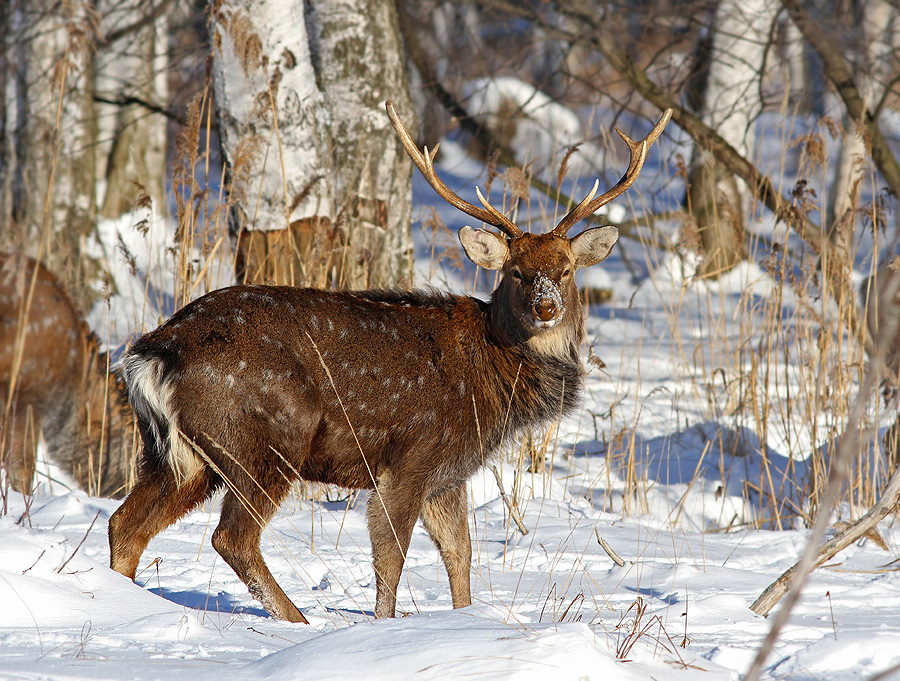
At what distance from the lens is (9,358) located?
5.61 m

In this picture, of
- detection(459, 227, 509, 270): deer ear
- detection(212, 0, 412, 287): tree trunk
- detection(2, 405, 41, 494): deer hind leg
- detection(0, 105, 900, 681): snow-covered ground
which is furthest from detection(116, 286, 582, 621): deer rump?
detection(2, 405, 41, 494): deer hind leg

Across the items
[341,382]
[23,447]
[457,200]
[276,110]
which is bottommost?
[23,447]

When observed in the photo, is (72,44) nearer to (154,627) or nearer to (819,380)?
(154,627)

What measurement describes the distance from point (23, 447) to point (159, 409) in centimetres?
284

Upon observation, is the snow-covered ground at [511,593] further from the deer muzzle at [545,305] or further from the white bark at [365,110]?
the white bark at [365,110]

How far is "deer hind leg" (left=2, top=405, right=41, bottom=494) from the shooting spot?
17.6ft

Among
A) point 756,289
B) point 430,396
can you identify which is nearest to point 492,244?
point 430,396

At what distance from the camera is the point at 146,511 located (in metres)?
3.42

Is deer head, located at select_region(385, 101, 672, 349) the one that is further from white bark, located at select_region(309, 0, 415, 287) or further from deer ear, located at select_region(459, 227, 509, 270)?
white bark, located at select_region(309, 0, 415, 287)

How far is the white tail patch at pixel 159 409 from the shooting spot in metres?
3.25

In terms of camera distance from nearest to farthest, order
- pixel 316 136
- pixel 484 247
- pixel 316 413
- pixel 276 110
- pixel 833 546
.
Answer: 1. pixel 833 546
2. pixel 316 413
3. pixel 484 247
4. pixel 276 110
5. pixel 316 136

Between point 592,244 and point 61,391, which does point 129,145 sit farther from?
point 592,244

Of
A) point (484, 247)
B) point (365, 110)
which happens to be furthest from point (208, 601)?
point (365, 110)

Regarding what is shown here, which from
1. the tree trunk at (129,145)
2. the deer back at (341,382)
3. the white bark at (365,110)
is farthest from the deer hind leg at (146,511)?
the tree trunk at (129,145)
